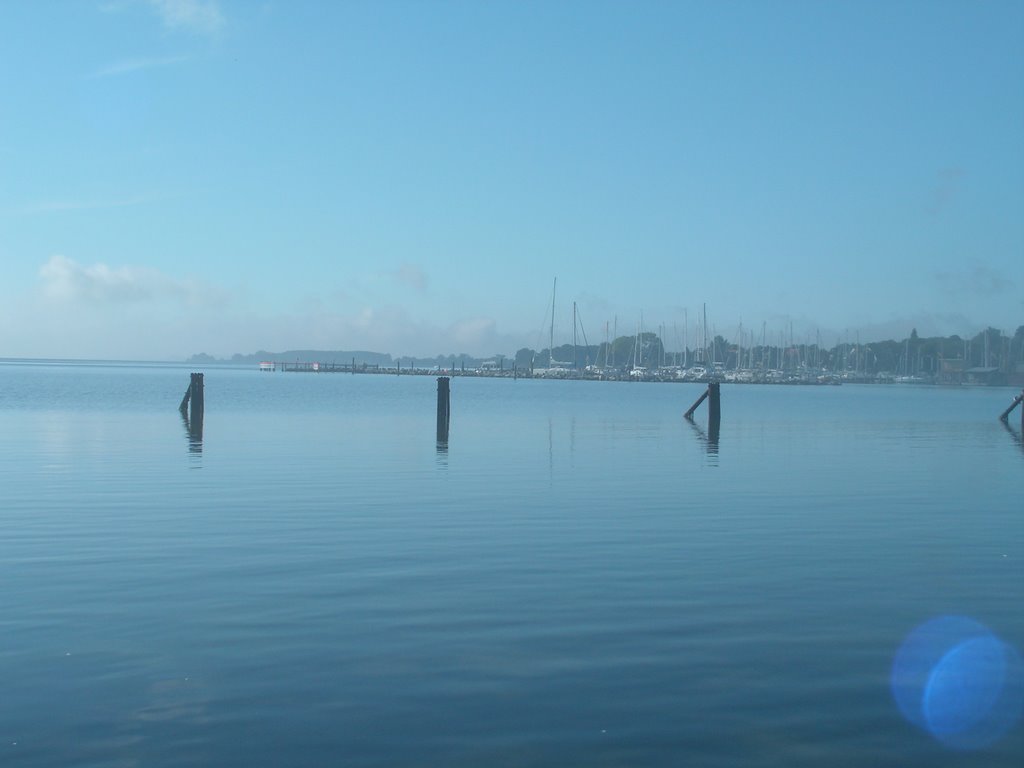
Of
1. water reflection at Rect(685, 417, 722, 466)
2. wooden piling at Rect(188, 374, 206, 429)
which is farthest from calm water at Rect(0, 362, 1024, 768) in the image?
wooden piling at Rect(188, 374, 206, 429)

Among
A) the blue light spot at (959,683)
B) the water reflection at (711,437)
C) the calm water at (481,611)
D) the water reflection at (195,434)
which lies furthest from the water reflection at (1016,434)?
the blue light spot at (959,683)

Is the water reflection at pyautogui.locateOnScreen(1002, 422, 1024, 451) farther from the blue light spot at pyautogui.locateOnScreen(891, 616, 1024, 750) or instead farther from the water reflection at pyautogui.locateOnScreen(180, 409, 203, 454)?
the blue light spot at pyautogui.locateOnScreen(891, 616, 1024, 750)

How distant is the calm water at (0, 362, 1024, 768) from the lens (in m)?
8.05

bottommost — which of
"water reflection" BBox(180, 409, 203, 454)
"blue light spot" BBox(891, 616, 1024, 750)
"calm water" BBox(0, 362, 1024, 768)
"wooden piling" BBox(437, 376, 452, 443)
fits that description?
"blue light spot" BBox(891, 616, 1024, 750)

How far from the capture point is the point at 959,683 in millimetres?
9625

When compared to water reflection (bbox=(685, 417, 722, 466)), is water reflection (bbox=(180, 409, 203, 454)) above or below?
above

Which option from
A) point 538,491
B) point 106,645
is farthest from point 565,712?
point 538,491

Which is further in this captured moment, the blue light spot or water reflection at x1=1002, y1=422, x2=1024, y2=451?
water reflection at x1=1002, y1=422, x2=1024, y2=451

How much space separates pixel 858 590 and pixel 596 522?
6.09 m

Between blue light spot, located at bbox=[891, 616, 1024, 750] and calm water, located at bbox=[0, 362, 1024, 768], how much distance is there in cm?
17

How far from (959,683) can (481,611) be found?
4754 millimetres

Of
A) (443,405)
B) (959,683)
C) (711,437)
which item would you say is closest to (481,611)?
(959,683)

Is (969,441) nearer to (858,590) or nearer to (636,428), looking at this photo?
(636,428)

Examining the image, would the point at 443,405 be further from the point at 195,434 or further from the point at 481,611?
the point at 481,611
